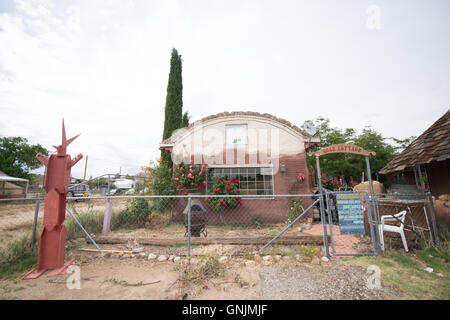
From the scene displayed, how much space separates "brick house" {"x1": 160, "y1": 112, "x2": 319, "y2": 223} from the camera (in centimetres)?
819

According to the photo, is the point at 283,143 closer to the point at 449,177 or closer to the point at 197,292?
the point at 449,177

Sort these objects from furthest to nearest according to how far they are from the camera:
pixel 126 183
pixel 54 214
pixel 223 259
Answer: pixel 126 183, pixel 223 259, pixel 54 214

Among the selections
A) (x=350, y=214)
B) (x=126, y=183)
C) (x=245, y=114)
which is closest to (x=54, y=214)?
(x=350, y=214)

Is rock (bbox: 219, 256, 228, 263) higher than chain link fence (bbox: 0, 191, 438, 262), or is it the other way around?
chain link fence (bbox: 0, 191, 438, 262)

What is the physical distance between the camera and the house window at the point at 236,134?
28.7ft

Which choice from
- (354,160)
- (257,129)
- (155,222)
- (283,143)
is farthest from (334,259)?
(354,160)

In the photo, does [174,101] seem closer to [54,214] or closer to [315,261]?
[54,214]

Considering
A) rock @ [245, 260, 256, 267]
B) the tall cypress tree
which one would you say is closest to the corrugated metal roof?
rock @ [245, 260, 256, 267]

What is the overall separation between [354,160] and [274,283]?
14.7 metres

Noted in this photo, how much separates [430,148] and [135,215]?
32.9ft

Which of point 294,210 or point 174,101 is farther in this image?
point 174,101

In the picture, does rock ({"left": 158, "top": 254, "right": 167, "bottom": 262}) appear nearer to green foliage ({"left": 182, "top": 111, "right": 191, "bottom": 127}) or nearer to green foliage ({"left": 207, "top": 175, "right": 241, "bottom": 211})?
green foliage ({"left": 207, "top": 175, "right": 241, "bottom": 211})

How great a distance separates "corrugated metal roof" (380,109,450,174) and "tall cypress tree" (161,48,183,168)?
11878 millimetres

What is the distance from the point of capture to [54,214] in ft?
12.7
